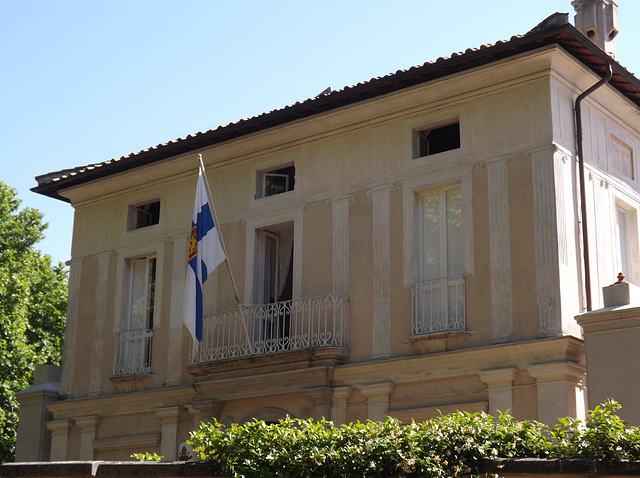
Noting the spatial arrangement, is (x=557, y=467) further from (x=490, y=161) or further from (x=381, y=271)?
(x=381, y=271)

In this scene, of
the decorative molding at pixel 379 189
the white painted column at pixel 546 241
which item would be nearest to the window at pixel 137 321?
the decorative molding at pixel 379 189

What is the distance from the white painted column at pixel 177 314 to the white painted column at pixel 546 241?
6.95 m

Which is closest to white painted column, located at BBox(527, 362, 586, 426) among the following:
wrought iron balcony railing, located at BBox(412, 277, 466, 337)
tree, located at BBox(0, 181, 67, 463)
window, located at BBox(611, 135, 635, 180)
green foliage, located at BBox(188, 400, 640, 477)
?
wrought iron balcony railing, located at BBox(412, 277, 466, 337)

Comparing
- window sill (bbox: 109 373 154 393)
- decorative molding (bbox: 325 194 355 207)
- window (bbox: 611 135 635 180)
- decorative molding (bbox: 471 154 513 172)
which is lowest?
window sill (bbox: 109 373 154 393)

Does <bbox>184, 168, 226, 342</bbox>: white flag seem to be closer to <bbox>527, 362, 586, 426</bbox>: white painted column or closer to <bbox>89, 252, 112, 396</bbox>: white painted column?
<bbox>89, 252, 112, 396</bbox>: white painted column

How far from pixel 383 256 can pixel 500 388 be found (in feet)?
9.90

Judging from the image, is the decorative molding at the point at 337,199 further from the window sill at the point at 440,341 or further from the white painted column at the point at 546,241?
the white painted column at the point at 546,241

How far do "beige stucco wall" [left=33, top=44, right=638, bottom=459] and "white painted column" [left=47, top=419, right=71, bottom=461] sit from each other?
0.15m

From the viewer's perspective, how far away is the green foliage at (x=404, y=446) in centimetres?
739

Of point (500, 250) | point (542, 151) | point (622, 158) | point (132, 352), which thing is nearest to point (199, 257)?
point (132, 352)

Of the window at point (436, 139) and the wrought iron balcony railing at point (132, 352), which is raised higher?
the window at point (436, 139)

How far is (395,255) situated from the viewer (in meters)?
15.6

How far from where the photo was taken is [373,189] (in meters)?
16.1

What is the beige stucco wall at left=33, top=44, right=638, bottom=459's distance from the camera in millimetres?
14039
